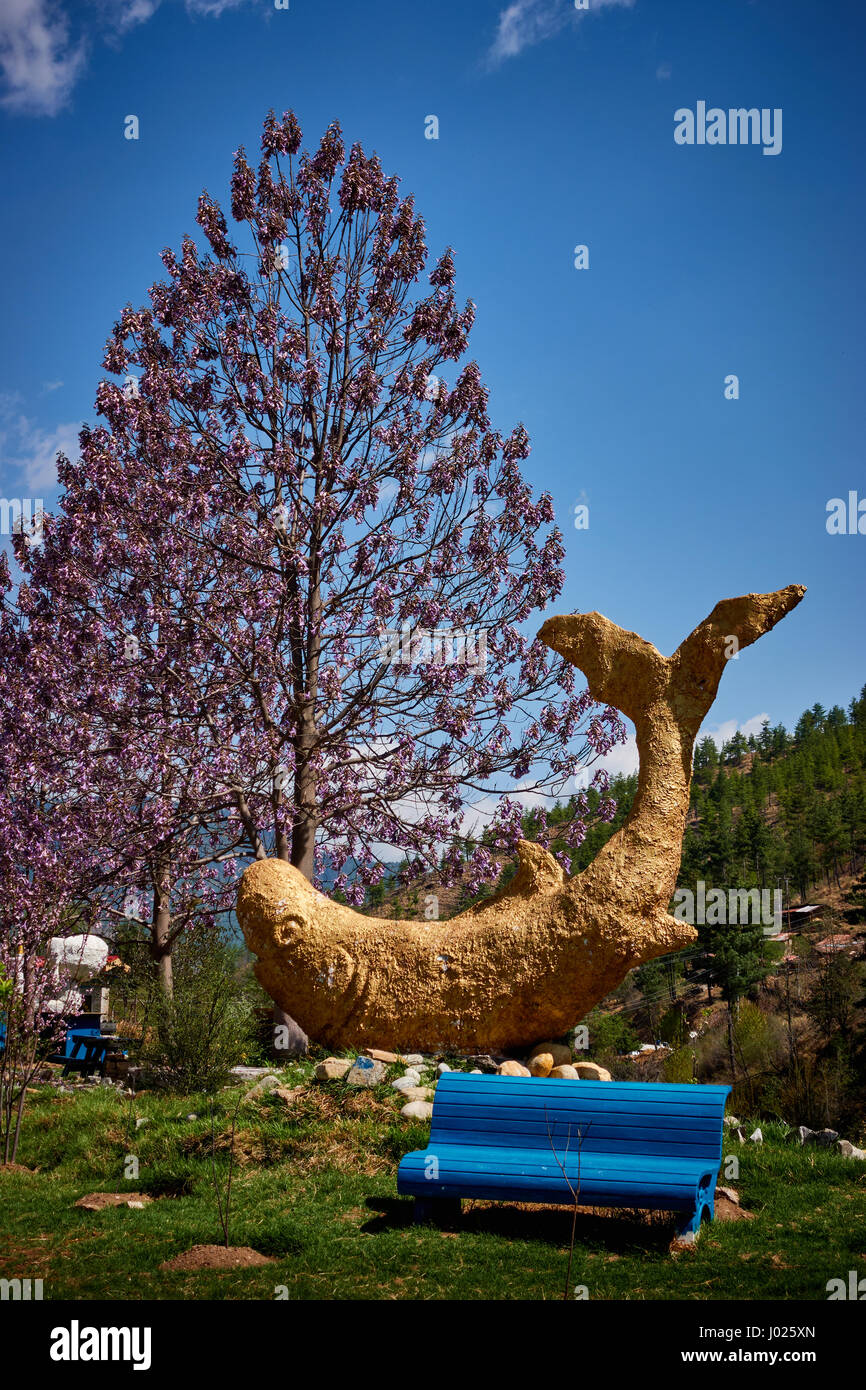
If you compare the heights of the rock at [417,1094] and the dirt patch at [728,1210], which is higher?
the rock at [417,1094]

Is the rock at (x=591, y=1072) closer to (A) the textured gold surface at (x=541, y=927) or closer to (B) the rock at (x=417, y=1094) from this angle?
(A) the textured gold surface at (x=541, y=927)

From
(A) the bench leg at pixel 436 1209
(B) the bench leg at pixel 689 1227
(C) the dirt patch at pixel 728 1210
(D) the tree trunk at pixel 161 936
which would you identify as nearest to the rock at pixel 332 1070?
(A) the bench leg at pixel 436 1209

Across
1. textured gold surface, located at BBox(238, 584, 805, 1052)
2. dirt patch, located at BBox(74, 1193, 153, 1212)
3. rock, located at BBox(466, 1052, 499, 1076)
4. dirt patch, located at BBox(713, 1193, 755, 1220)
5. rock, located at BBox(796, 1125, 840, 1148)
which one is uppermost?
textured gold surface, located at BBox(238, 584, 805, 1052)

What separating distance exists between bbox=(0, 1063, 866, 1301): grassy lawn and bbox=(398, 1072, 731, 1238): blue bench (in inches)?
11.0

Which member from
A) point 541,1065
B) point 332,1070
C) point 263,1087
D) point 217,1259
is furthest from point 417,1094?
point 217,1259

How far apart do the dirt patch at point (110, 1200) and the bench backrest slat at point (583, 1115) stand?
2.31 m

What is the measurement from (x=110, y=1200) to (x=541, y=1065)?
4.04 m

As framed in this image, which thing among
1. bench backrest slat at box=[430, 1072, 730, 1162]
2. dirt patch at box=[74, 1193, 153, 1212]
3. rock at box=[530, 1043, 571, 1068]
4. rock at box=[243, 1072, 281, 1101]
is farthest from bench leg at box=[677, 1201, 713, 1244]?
rock at box=[243, 1072, 281, 1101]

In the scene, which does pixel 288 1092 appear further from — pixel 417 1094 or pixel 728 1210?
pixel 728 1210

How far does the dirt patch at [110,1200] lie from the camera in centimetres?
721

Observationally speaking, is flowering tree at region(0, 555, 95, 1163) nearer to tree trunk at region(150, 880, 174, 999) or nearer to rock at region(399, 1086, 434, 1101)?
tree trunk at region(150, 880, 174, 999)

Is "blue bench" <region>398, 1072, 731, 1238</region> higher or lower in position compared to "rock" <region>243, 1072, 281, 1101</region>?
higher

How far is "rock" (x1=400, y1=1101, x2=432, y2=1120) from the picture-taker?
27.1 feet
